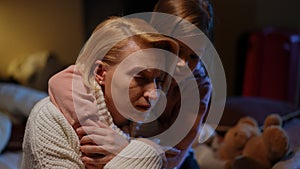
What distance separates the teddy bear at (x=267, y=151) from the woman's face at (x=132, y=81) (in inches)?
14.7

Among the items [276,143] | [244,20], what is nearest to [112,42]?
[276,143]

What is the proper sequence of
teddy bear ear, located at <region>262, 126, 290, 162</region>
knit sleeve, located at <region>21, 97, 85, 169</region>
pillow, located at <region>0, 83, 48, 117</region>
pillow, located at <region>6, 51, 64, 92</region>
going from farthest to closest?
1. pillow, located at <region>6, 51, 64, 92</region>
2. pillow, located at <region>0, 83, 48, 117</region>
3. teddy bear ear, located at <region>262, 126, 290, 162</region>
4. knit sleeve, located at <region>21, 97, 85, 169</region>

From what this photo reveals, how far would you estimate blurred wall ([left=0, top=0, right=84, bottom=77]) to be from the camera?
192cm

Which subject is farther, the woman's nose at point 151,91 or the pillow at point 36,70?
the pillow at point 36,70

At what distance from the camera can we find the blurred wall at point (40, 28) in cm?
192

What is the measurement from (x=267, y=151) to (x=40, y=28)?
1274 millimetres

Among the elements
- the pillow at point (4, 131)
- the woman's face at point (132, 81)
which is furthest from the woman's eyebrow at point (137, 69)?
the pillow at point (4, 131)

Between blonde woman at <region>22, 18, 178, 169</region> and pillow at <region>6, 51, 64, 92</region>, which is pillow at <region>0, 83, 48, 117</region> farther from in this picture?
blonde woman at <region>22, 18, 178, 169</region>

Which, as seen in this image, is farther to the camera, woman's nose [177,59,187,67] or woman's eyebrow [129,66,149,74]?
woman's nose [177,59,187,67]

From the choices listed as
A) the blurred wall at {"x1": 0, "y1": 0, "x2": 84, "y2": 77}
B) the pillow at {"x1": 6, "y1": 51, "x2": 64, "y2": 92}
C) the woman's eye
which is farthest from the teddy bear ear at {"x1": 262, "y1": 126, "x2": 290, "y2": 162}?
the blurred wall at {"x1": 0, "y1": 0, "x2": 84, "y2": 77}

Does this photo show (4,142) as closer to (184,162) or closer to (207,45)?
(184,162)

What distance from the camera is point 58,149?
67 centimetres

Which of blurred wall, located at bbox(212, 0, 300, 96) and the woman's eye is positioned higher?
the woman's eye

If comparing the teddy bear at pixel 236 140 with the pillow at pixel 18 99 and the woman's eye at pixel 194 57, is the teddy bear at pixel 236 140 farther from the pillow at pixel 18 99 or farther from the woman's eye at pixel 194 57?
the pillow at pixel 18 99
